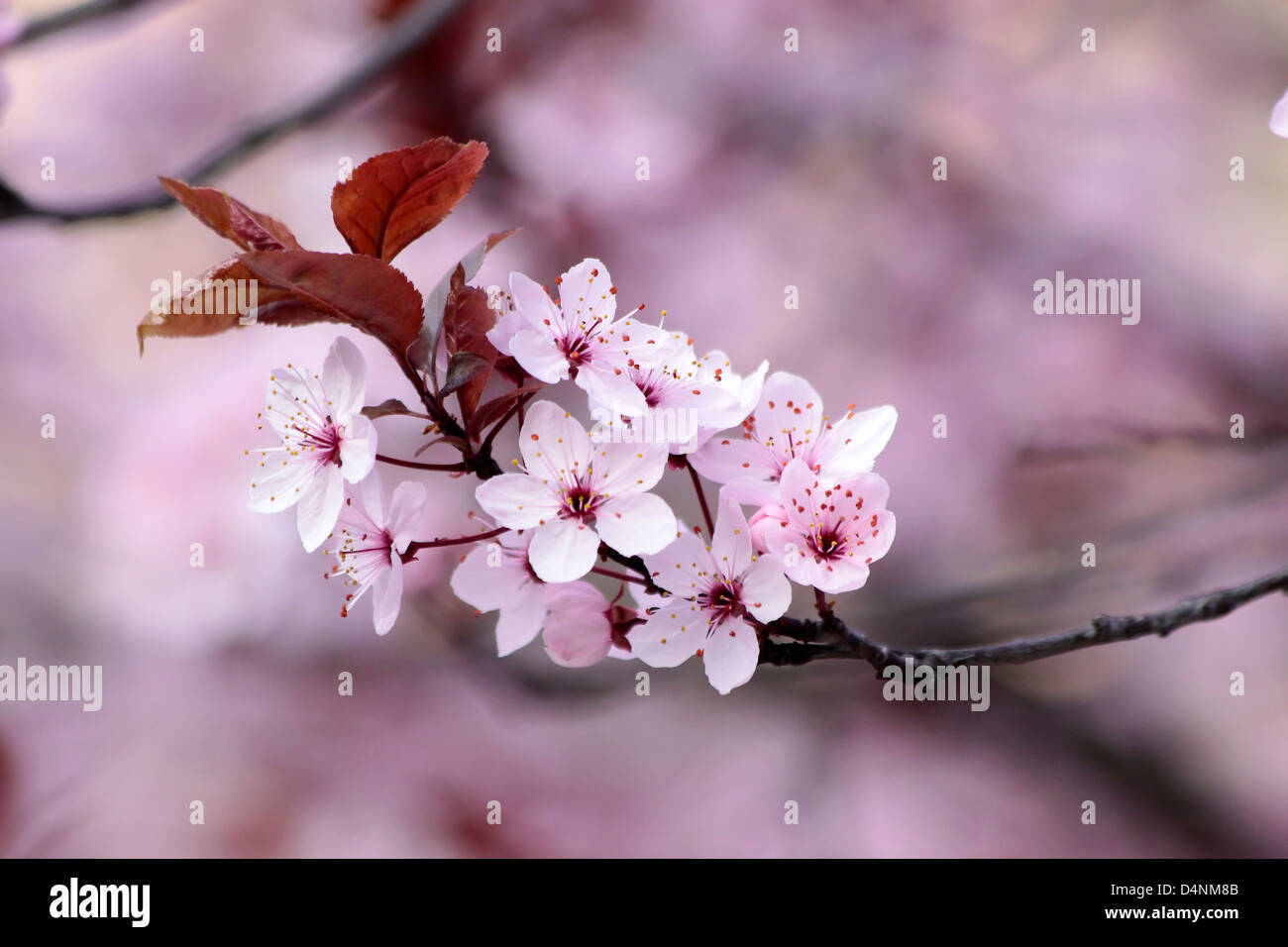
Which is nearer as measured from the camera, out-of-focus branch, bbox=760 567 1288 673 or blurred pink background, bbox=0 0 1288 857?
out-of-focus branch, bbox=760 567 1288 673

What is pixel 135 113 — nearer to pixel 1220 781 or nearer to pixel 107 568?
pixel 107 568

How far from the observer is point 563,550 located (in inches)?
12.9

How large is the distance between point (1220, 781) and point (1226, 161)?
2.47ft

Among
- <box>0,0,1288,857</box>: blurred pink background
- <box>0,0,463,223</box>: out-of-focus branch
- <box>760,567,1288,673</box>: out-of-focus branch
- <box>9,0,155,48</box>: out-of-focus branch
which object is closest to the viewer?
<box>760,567,1288,673</box>: out-of-focus branch

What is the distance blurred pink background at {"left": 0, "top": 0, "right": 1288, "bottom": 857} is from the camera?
1.08 metres

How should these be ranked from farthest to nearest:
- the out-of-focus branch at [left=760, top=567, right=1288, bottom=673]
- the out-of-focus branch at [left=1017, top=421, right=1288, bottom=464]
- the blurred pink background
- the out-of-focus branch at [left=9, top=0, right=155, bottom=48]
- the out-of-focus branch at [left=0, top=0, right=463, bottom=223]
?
the blurred pink background → the out-of-focus branch at [left=1017, top=421, right=1288, bottom=464] → the out-of-focus branch at [left=9, top=0, right=155, bottom=48] → the out-of-focus branch at [left=0, top=0, right=463, bottom=223] → the out-of-focus branch at [left=760, top=567, right=1288, bottom=673]

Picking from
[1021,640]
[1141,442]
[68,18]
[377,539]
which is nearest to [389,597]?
[377,539]

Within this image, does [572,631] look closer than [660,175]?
Yes

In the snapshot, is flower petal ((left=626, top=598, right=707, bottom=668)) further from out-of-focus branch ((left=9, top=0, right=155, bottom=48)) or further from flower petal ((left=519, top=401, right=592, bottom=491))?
out-of-focus branch ((left=9, top=0, right=155, bottom=48))

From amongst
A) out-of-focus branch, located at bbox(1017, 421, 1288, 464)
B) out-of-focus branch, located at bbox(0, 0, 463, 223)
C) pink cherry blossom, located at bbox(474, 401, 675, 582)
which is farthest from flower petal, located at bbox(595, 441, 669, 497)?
out-of-focus branch, located at bbox(1017, 421, 1288, 464)

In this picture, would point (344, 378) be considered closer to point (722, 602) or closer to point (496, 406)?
point (496, 406)

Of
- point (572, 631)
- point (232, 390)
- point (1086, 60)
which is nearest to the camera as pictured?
point (572, 631)

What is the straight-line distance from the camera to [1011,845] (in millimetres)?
1091

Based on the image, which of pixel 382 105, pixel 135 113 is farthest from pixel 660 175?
pixel 135 113
